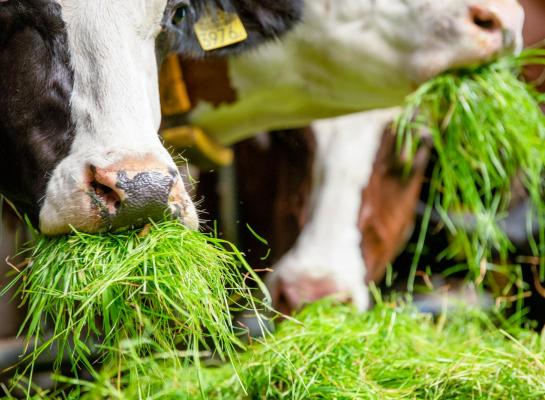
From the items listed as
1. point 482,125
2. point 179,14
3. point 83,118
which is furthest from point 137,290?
point 482,125

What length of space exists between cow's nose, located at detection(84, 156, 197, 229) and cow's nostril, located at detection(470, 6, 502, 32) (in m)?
1.24

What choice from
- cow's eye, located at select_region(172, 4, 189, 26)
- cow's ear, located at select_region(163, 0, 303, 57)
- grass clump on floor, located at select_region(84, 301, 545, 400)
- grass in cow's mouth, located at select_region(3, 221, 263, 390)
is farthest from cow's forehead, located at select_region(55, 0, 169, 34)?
grass clump on floor, located at select_region(84, 301, 545, 400)

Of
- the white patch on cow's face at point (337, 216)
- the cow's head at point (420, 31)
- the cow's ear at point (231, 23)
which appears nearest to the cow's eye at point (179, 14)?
the cow's ear at point (231, 23)

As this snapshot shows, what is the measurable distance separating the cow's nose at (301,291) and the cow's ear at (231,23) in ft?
2.41

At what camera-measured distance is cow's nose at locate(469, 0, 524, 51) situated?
8.66 ft

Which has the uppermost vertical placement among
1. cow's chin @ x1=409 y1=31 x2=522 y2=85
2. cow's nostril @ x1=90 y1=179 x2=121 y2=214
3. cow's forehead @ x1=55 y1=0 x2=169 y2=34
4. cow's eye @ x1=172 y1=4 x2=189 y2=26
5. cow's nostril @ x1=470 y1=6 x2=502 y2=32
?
cow's forehead @ x1=55 y1=0 x2=169 y2=34

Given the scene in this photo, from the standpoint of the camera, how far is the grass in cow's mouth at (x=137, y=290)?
157cm

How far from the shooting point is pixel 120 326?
163cm

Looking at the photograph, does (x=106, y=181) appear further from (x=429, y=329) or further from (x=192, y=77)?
(x=192, y=77)

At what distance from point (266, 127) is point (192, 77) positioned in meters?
0.29

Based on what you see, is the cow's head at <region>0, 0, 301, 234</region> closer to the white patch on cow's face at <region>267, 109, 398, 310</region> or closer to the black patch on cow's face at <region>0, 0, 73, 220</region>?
the black patch on cow's face at <region>0, 0, 73, 220</region>

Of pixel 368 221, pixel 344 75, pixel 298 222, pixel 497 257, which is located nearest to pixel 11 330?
pixel 298 222

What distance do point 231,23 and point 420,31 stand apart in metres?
0.55

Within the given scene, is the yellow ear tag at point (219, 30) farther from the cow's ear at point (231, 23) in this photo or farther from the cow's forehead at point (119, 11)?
the cow's forehead at point (119, 11)
